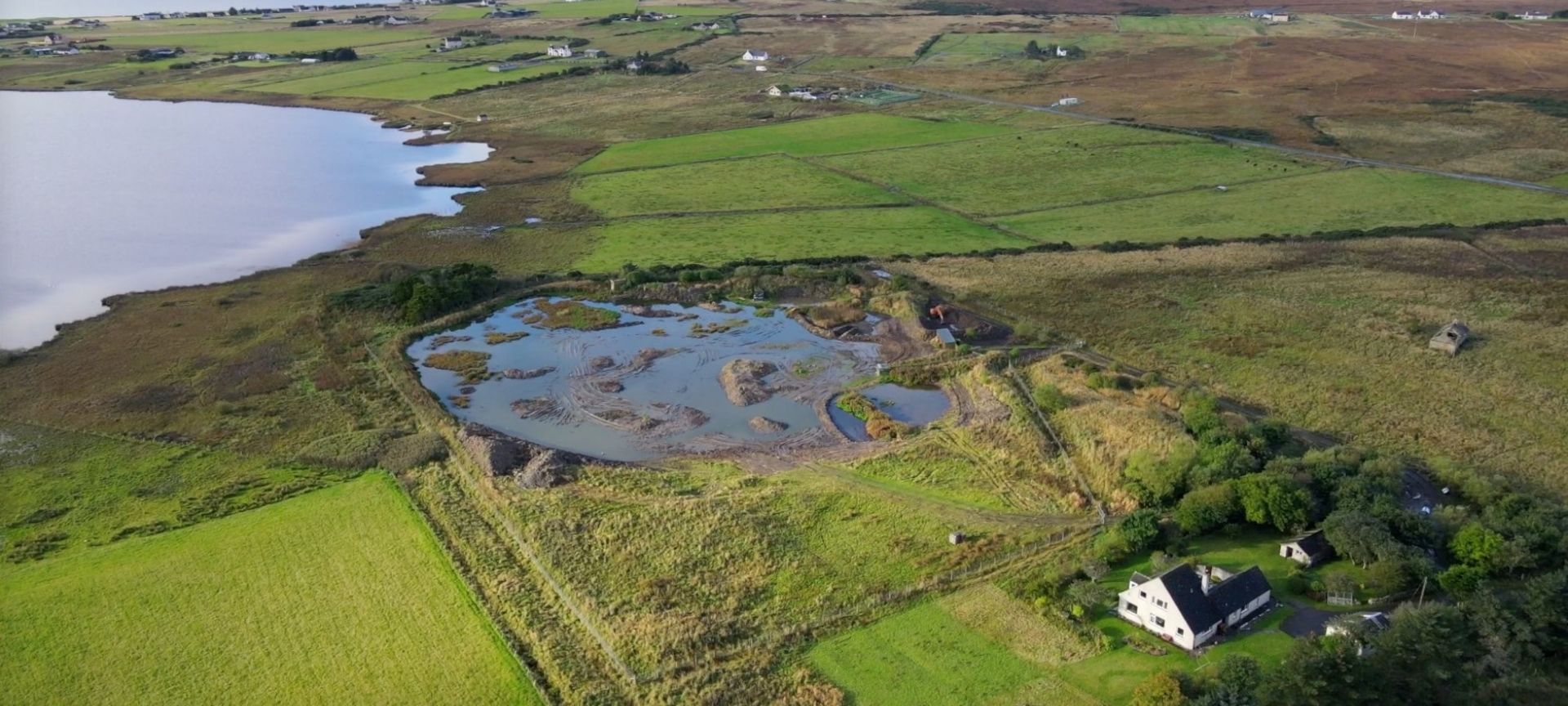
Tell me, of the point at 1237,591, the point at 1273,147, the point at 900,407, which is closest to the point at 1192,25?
the point at 1273,147

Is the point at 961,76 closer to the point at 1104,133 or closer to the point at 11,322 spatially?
the point at 1104,133

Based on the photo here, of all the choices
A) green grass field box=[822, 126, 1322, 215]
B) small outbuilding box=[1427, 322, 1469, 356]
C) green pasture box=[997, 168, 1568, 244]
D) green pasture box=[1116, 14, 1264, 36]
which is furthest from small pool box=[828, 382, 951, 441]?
green pasture box=[1116, 14, 1264, 36]

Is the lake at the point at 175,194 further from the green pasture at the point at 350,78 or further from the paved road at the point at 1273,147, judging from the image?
the paved road at the point at 1273,147

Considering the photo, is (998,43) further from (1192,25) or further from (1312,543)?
(1312,543)

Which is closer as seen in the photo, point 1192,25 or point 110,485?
point 110,485

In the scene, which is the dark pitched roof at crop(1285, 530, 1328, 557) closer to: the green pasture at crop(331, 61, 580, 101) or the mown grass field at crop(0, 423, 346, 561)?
the mown grass field at crop(0, 423, 346, 561)

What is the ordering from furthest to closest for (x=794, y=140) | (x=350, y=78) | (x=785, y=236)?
(x=350, y=78) < (x=794, y=140) < (x=785, y=236)
